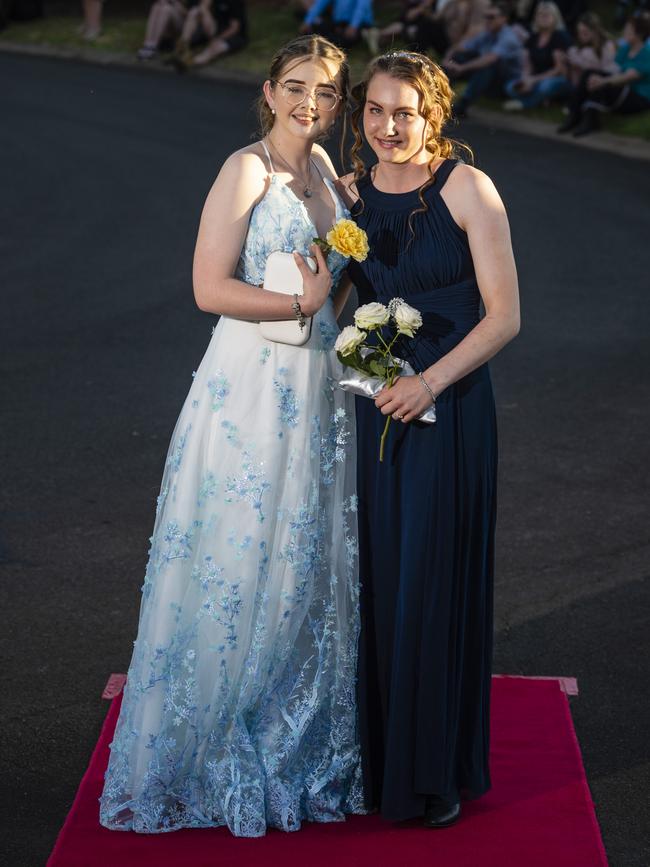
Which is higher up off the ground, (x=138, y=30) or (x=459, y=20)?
(x=459, y=20)

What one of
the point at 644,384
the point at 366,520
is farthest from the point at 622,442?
the point at 366,520

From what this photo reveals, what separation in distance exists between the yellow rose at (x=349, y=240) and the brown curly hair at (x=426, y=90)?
8.3 inches

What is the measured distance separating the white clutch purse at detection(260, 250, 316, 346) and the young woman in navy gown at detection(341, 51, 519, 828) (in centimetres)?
28

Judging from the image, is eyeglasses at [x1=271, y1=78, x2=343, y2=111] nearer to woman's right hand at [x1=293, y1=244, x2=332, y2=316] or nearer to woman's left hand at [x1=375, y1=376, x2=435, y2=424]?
woman's right hand at [x1=293, y1=244, x2=332, y2=316]

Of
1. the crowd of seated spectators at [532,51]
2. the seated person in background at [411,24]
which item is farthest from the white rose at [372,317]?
the seated person in background at [411,24]

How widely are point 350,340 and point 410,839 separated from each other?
1.67 m

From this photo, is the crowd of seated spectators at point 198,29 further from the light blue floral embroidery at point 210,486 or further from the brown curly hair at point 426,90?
the light blue floral embroidery at point 210,486

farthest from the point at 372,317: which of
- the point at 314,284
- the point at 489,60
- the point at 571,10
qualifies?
the point at 571,10

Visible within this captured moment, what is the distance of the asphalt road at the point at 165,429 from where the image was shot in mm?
5273

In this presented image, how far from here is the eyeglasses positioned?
431cm

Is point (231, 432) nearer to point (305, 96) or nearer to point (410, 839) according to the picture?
point (305, 96)

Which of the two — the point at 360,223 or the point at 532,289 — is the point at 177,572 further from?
the point at 532,289

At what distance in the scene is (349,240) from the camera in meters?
4.09

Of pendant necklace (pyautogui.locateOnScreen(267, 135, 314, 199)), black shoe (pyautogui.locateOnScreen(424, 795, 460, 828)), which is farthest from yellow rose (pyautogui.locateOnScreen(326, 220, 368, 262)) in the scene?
black shoe (pyautogui.locateOnScreen(424, 795, 460, 828))
